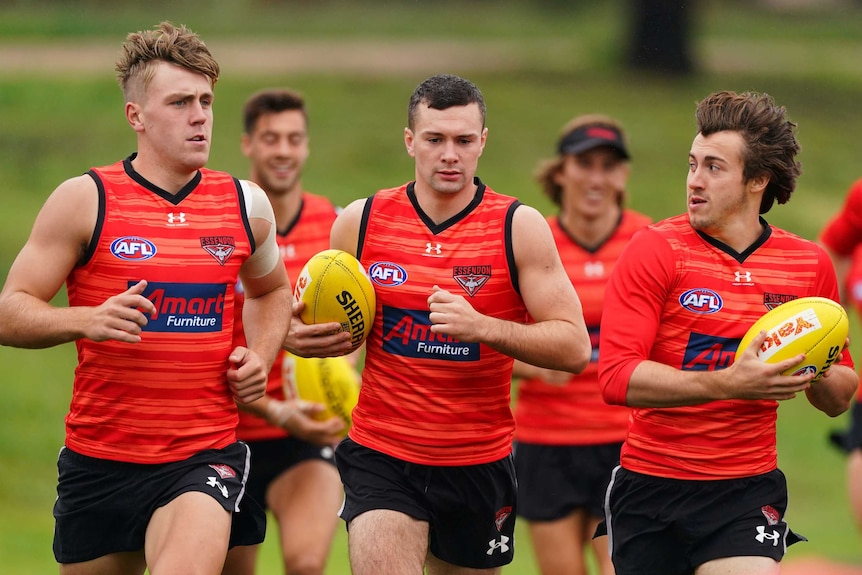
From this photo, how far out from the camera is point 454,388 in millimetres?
6121

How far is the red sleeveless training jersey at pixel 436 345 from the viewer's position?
20.0 feet

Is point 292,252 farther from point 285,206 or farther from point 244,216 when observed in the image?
point 244,216

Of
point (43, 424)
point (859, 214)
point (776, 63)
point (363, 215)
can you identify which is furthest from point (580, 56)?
point (363, 215)

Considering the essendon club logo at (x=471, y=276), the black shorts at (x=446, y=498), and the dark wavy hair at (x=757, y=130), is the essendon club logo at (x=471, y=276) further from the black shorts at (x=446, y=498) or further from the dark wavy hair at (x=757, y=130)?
the dark wavy hair at (x=757, y=130)

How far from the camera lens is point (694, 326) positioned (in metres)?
5.79

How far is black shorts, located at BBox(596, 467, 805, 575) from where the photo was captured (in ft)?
18.6

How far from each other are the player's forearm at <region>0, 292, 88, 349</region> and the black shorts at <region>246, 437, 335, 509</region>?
2.33m

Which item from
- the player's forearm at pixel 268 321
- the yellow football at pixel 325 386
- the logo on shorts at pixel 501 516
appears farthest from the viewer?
the yellow football at pixel 325 386

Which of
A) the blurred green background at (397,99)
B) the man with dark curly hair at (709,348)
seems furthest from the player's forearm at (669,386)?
the blurred green background at (397,99)

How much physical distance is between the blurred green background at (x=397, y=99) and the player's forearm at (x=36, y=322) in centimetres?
579

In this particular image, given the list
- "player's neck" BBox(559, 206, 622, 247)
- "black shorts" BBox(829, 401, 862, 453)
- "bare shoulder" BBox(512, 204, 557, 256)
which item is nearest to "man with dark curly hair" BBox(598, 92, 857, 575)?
"bare shoulder" BBox(512, 204, 557, 256)

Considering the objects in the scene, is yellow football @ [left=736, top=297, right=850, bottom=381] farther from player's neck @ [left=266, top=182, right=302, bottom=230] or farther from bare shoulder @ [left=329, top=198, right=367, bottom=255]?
player's neck @ [left=266, top=182, right=302, bottom=230]

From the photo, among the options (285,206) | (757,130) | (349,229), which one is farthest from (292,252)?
(757,130)

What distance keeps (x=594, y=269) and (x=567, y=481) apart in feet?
4.04
